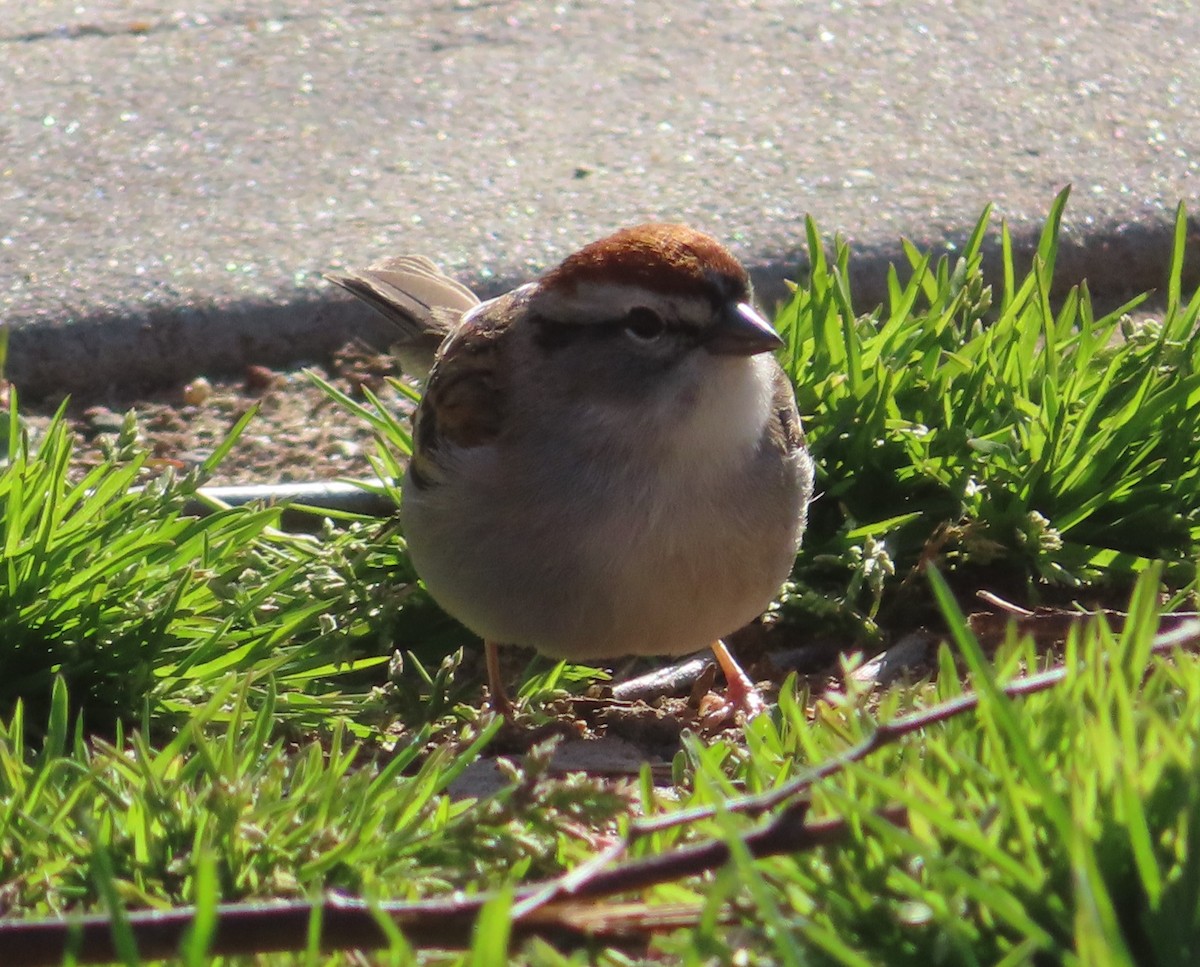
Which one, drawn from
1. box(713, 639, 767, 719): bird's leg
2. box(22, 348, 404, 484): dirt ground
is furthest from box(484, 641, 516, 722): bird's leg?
box(22, 348, 404, 484): dirt ground

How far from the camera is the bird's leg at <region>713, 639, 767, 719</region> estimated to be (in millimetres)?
3375

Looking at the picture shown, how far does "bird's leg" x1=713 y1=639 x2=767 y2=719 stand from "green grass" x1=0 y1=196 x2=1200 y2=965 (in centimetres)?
16

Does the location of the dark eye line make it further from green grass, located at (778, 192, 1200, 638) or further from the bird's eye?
green grass, located at (778, 192, 1200, 638)

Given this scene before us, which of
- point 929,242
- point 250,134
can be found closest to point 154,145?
point 250,134

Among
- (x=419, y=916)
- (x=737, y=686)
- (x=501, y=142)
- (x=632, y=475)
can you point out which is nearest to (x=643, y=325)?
(x=632, y=475)

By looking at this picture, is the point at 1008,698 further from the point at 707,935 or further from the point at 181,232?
the point at 181,232

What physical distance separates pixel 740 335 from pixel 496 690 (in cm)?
98

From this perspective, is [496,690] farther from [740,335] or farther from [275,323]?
[275,323]

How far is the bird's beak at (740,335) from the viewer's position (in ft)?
9.83

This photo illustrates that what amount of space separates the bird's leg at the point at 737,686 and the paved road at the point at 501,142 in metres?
1.57

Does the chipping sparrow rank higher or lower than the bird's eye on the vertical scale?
lower

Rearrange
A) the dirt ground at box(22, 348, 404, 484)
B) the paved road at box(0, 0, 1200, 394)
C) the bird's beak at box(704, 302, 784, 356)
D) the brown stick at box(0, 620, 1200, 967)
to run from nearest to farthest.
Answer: the brown stick at box(0, 620, 1200, 967)
the bird's beak at box(704, 302, 784, 356)
the dirt ground at box(22, 348, 404, 484)
the paved road at box(0, 0, 1200, 394)

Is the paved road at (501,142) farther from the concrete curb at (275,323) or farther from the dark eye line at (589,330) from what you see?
the dark eye line at (589,330)

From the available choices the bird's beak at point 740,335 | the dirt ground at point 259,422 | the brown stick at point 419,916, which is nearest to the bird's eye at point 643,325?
the bird's beak at point 740,335
